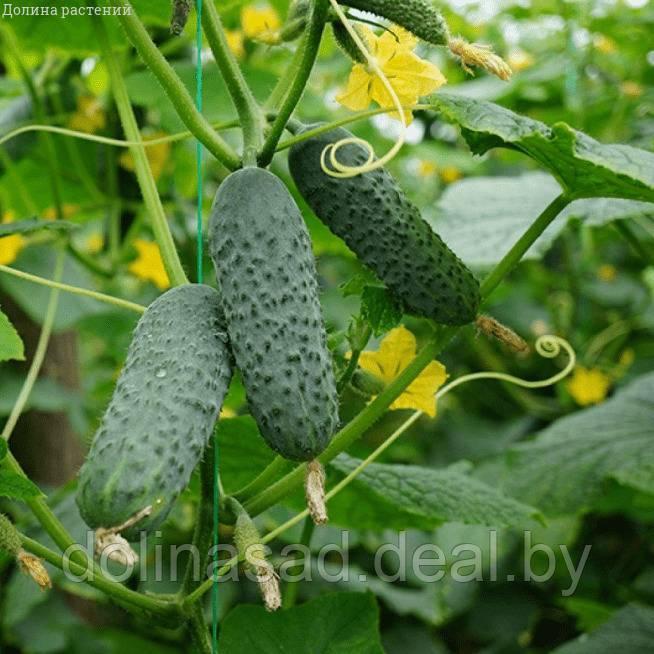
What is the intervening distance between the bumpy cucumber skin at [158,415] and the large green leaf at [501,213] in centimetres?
69

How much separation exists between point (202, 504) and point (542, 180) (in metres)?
1.24

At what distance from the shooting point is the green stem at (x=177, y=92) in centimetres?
102

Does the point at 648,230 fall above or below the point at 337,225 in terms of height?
below

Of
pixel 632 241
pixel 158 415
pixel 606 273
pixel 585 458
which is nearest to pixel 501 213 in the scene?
pixel 632 241

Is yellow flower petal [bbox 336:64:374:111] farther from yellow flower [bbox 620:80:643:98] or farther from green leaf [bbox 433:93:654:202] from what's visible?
yellow flower [bbox 620:80:643:98]

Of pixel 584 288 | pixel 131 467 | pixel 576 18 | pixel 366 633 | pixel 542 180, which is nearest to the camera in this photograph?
pixel 131 467

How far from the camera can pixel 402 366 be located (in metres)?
1.19

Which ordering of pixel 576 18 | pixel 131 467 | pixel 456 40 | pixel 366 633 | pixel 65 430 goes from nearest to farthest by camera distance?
pixel 131 467
pixel 456 40
pixel 366 633
pixel 65 430
pixel 576 18

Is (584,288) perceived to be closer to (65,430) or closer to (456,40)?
(65,430)

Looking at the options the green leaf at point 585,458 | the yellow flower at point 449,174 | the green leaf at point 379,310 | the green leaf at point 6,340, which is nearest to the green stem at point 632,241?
the green leaf at point 585,458

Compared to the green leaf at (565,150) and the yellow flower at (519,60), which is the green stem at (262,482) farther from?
the yellow flower at (519,60)

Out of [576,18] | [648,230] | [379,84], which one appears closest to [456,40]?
[379,84]

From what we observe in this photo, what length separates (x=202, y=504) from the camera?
3.48ft

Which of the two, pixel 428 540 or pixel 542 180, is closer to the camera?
pixel 542 180
